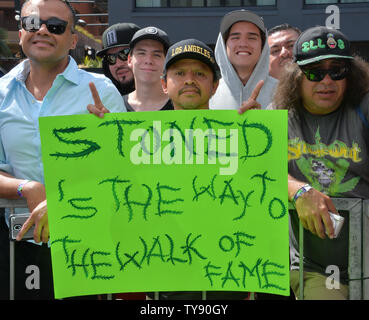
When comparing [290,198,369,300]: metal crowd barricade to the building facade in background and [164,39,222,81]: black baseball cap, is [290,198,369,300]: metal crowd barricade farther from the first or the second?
the building facade in background

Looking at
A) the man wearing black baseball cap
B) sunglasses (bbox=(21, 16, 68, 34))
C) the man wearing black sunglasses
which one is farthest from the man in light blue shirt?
the man wearing black baseball cap

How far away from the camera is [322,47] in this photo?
311 cm

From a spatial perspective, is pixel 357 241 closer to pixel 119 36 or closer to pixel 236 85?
pixel 236 85

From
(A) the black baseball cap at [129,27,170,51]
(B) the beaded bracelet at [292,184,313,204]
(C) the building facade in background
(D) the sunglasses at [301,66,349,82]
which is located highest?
(C) the building facade in background

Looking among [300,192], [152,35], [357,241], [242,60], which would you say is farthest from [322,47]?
[152,35]

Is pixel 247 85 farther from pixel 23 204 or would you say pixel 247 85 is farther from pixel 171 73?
pixel 23 204

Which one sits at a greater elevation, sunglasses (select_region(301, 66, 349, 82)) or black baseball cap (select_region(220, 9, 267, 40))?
black baseball cap (select_region(220, 9, 267, 40))

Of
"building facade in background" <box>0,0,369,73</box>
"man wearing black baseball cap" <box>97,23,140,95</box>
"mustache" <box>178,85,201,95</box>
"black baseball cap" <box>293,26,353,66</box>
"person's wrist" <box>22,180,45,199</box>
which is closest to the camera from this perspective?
A: "person's wrist" <box>22,180,45,199</box>

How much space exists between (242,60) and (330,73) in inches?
46.8

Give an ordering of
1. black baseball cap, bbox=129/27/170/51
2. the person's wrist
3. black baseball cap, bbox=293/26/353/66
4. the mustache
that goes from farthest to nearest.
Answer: black baseball cap, bbox=129/27/170/51 < the mustache < black baseball cap, bbox=293/26/353/66 < the person's wrist

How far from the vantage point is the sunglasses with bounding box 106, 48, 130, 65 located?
16.1 feet

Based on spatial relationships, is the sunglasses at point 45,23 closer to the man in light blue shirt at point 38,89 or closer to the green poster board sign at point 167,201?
the man in light blue shirt at point 38,89

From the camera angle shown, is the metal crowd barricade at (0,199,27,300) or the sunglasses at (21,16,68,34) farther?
the sunglasses at (21,16,68,34)

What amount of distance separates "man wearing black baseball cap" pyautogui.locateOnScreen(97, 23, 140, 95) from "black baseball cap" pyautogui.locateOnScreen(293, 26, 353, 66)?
6.59ft
